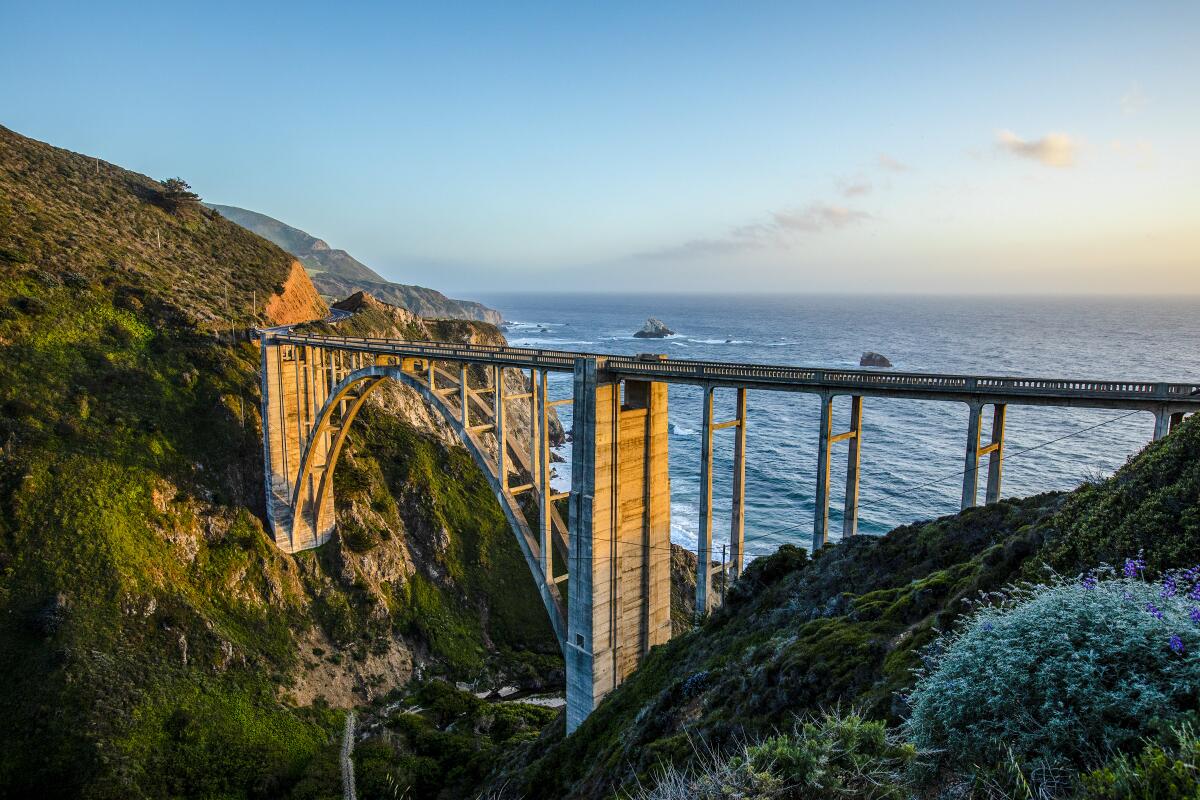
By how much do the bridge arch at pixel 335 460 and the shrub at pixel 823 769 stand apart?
17854mm

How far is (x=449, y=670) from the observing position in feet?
119

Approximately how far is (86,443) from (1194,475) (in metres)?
42.3

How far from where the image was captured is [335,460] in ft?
120

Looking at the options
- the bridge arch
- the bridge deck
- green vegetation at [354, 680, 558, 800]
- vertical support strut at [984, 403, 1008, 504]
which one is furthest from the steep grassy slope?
the bridge arch

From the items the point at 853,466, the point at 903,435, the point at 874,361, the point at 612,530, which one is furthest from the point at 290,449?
the point at 874,361

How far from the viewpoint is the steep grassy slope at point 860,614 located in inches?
413

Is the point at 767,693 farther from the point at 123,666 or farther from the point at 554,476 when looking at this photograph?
the point at 554,476

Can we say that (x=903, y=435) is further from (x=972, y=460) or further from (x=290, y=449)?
(x=290, y=449)

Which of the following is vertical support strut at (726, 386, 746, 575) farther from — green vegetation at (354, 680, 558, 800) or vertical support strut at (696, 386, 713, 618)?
green vegetation at (354, 680, 558, 800)

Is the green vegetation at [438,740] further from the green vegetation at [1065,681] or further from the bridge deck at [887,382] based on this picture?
the green vegetation at [1065,681]

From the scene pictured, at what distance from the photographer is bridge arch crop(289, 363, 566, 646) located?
2566cm

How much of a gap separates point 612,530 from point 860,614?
11.2 metres

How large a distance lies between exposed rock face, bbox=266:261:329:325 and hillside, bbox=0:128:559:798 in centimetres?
137

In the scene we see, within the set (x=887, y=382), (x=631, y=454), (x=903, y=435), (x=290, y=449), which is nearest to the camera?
(x=887, y=382)
